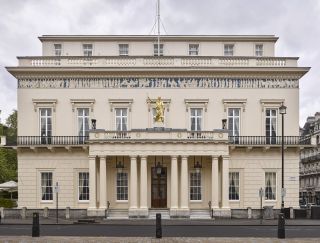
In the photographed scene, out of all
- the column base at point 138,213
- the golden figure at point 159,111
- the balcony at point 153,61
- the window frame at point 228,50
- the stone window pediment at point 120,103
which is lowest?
the column base at point 138,213

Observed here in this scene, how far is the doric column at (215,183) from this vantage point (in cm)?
3466

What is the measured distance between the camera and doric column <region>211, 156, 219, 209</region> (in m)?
34.7

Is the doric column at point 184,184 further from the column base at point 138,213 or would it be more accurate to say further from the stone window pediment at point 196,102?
the stone window pediment at point 196,102

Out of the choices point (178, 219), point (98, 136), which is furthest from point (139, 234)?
point (98, 136)

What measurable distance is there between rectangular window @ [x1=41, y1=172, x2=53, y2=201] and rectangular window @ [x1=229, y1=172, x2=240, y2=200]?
1393cm

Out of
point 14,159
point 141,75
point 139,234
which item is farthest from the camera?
point 14,159

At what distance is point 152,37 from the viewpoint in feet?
137

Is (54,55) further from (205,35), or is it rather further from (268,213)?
(268,213)

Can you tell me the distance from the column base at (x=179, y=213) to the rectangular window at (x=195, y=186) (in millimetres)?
3224

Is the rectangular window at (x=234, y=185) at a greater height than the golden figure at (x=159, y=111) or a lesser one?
lesser

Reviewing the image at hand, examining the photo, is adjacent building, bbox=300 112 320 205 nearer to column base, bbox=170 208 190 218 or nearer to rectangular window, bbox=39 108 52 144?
column base, bbox=170 208 190 218

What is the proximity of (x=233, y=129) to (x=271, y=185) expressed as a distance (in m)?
5.25

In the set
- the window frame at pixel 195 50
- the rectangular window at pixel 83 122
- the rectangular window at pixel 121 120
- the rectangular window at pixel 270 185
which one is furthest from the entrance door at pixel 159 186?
the window frame at pixel 195 50

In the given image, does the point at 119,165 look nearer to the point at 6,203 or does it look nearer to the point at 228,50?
the point at 6,203
